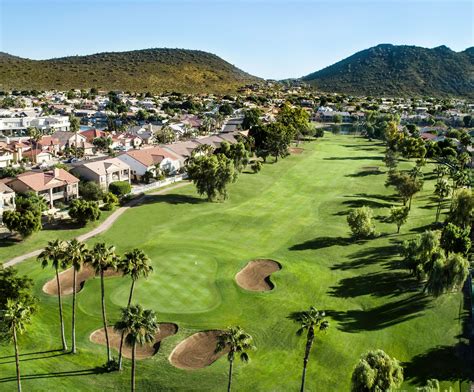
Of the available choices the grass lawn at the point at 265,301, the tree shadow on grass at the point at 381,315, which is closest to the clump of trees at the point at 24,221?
the grass lawn at the point at 265,301

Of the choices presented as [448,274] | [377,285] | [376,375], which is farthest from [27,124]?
[376,375]

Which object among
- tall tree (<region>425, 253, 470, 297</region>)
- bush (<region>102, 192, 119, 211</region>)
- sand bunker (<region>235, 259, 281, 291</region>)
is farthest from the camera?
bush (<region>102, 192, 119, 211</region>)

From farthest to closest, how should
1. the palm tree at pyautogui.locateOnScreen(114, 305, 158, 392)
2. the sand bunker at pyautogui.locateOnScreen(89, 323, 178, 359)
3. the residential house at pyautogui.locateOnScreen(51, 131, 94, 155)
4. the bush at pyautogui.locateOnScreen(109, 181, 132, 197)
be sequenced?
the residential house at pyautogui.locateOnScreen(51, 131, 94, 155)
the bush at pyautogui.locateOnScreen(109, 181, 132, 197)
the sand bunker at pyautogui.locateOnScreen(89, 323, 178, 359)
the palm tree at pyautogui.locateOnScreen(114, 305, 158, 392)

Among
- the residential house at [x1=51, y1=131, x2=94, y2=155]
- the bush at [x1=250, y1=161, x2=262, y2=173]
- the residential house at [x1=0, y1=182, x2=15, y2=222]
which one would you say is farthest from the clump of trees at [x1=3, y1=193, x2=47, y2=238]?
the residential house at [x1=51, y1=131, x2=94, y2=155]

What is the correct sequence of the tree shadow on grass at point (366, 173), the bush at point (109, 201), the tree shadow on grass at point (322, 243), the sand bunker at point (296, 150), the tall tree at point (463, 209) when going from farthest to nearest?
the sand bunker at point (296, 150), the tree shadow on grass at point (366, 173), the bush at point (109, 201), the tree shadow on grass at point (322, 243), the tall tree at point (463, 209)

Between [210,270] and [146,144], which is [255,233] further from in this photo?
[146,144]

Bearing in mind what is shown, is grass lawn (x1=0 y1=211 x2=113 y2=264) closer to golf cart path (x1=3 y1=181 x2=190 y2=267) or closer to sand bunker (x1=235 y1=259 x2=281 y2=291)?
golf cart path (x1=3 y1=181 x2=190 y2=267)

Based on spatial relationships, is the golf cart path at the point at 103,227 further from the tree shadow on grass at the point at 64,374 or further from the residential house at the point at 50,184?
the tree shadow on grass at the point at 64,374
